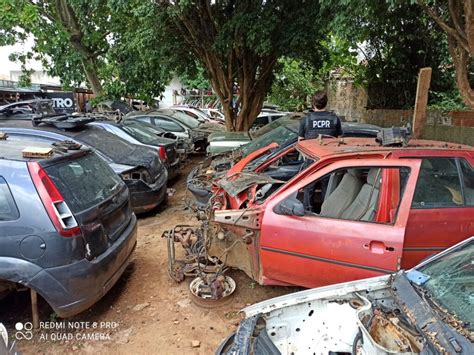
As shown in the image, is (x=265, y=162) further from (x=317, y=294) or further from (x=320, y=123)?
(x=317, y=294)

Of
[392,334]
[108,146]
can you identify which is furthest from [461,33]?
[108,146]

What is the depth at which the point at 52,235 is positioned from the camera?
115 inches

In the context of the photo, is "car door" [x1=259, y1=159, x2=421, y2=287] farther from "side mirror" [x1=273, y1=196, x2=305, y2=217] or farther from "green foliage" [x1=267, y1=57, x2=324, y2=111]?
"green foliage" [x1=267, y1=57, x2=324, y2=111]

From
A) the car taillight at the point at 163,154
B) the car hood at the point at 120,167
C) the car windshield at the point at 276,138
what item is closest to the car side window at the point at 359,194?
the car windshield at the point at 276,138

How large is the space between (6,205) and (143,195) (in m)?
3.03

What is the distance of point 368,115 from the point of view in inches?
441

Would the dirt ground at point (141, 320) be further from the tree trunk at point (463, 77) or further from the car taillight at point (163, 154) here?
the tree trunk at point (463, 77)

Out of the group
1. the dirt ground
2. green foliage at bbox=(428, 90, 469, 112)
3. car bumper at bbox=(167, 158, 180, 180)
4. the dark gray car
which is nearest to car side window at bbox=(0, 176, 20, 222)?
the dark gray car

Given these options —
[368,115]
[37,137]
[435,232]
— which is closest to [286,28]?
[368,115]

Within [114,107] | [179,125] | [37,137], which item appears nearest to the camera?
[37,137]

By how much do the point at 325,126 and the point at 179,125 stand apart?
812cm

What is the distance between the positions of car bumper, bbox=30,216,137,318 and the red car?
1.10 m

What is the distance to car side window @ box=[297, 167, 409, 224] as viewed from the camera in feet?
10.5

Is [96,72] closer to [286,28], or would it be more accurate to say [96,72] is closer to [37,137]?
[286,28]
